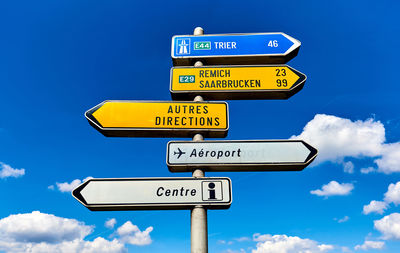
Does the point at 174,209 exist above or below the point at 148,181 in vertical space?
below

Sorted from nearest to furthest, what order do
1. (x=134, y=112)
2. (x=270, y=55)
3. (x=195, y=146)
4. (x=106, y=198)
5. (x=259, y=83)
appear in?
(x=106, y=198)
(x=195, y=146)
(x=134, y=112)
(x=259, y=83)
(x=270, y=55)

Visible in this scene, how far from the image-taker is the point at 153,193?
13.8 feet

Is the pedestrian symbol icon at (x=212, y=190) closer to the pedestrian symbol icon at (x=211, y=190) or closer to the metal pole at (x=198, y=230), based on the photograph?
the pedestrian symbol icon at (x=211, y=190)

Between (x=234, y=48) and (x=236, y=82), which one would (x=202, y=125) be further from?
(x=234, y=48)

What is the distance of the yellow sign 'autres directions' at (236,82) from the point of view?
17.3 ft

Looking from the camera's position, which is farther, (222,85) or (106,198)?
(222,85)

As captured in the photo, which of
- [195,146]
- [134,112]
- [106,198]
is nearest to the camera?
[106,198]

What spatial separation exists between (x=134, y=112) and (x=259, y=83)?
8.29 ft

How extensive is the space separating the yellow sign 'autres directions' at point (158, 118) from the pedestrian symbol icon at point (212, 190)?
3.31 ft

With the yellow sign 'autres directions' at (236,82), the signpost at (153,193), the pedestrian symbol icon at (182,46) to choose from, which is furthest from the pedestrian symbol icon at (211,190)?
the pedestrian symbol icon at (182,46)

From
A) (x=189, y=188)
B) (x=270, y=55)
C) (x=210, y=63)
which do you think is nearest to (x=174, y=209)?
(x=189, y=188)

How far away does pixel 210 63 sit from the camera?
234 inches

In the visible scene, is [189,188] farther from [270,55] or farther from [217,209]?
[270,55]

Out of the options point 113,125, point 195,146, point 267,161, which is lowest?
point 267,161
